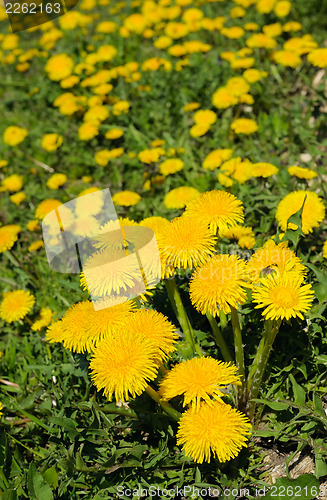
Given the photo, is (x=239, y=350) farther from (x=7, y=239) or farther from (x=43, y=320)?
(x=7, y=239)

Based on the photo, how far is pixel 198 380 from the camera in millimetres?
1563

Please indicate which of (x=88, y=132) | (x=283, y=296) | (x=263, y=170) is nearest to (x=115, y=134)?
(x=88, y=132)

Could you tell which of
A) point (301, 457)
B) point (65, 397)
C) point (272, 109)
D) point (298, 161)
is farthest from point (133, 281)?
point (272, 109)

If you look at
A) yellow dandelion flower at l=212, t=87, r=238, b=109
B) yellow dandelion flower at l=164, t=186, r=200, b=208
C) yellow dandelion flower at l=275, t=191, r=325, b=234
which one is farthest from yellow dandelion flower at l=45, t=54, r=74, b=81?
yellow dandelion flower at l=275, t=191, r=325, b=234

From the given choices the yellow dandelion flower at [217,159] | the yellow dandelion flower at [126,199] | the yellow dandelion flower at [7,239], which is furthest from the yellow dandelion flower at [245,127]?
the yellow dandelion flower at [7,239]

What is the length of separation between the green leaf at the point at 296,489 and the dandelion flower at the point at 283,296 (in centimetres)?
62

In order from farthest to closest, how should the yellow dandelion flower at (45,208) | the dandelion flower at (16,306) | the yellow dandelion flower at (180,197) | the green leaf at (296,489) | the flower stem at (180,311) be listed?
1. the yellow dandelion flower at (45,208)
2. the yellow dandelion flower at (180,197)
3. the dandelion flower at (16,306)
4. the flower stem at (180,311)
5. the green leaf at (296,489)

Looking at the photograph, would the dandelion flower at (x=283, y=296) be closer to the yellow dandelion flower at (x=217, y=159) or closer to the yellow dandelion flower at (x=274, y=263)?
the yellow dandelion flower at (x=274, y=263)

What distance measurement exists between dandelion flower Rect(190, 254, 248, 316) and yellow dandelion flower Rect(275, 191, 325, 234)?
0.75 metres

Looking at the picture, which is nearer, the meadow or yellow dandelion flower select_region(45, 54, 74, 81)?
the meadow

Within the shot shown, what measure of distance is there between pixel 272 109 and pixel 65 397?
307 cm

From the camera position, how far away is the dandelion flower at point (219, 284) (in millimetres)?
1606

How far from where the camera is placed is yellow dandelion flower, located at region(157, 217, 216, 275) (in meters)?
1.70

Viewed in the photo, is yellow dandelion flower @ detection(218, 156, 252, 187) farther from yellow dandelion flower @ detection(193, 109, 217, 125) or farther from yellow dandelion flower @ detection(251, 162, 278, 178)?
yellow dandelion flower @ detection(193, 109, 217, 125)
